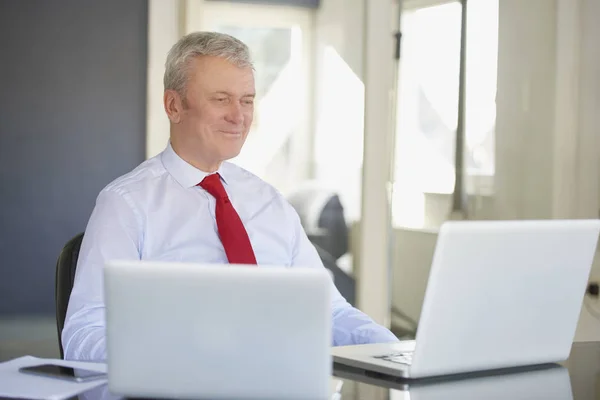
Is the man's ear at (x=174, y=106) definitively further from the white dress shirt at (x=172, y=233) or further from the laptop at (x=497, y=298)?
the laptop at (x=497, y=298)

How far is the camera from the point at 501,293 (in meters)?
1.48

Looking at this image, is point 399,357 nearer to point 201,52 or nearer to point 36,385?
point 36,385

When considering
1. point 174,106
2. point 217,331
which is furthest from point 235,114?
point 217,331

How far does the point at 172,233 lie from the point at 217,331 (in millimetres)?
1017

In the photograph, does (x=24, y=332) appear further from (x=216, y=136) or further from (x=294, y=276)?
(x=294, y=276)

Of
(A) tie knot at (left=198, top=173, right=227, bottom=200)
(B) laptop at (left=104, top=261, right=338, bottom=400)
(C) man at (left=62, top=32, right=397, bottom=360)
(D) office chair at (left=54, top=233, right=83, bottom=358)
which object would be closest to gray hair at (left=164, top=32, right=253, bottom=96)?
(C) man at (left=62, top=32, right=397, bottom=360)

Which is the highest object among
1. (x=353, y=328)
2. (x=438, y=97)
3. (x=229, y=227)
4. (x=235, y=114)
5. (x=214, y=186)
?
(x=438, y=97)

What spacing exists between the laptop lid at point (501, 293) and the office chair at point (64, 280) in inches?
32.2

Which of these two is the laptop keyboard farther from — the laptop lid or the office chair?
the office chair

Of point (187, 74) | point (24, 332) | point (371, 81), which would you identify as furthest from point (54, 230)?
point (187, 74)

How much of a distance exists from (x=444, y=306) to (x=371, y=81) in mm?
3176

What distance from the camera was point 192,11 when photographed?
4270 millimetres

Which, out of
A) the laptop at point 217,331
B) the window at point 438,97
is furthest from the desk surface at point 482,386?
the window at point 438,97

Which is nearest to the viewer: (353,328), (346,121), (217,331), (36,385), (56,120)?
(217,331)
